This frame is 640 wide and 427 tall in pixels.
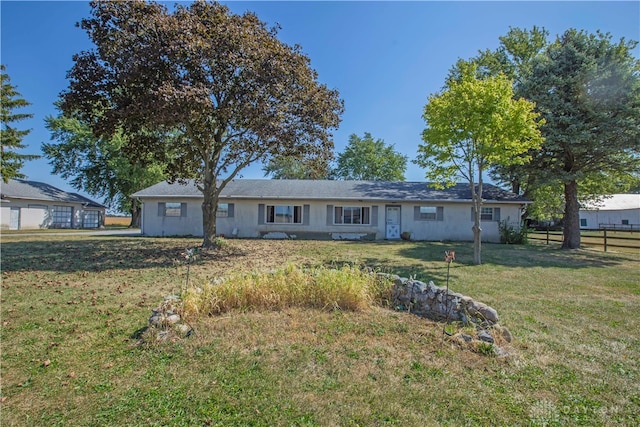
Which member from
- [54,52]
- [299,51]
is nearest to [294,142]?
[299,51]

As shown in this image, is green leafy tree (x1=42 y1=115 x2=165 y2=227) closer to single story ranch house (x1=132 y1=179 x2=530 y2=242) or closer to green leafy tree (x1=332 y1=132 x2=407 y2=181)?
single story ranch house (x1=132 y1=179 x2=530 y2=242)

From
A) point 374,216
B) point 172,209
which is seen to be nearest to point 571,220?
point 374,216

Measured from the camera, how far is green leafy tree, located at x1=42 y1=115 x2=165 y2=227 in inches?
1217

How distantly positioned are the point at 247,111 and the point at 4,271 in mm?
7944

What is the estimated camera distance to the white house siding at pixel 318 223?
1923 cm

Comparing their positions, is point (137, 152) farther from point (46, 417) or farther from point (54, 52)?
point (46, 417)

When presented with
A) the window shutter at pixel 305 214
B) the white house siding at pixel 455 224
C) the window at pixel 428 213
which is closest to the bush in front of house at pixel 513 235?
the white house siding at pixel 455 224

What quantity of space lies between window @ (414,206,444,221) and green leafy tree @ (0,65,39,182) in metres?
28.3

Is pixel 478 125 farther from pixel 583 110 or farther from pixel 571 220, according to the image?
pixel 571 220

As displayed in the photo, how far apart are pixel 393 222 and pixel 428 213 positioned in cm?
218

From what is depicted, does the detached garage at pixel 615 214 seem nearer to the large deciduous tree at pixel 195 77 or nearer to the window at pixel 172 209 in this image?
the large deciduous tree at pixel 195 77

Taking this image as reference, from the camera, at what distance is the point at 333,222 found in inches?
769

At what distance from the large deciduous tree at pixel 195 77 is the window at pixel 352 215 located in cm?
735

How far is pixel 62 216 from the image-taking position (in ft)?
98.9
